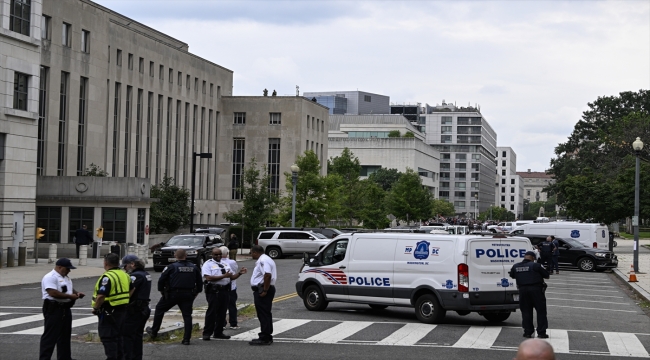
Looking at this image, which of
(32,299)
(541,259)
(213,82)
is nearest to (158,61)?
(213,82)

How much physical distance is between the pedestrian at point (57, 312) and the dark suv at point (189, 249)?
24.6 metres

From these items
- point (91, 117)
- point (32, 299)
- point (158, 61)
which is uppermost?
point (158, 61)

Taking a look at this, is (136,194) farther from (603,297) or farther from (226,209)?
(226,209)

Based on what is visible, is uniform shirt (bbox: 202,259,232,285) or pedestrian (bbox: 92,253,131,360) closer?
pedestrian (bbox: 92,253,131,360)

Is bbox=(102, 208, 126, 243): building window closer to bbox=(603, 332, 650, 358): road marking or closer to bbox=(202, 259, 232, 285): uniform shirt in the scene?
bbox=(202, 259, 232, 285): uniform shirt

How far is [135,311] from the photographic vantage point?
13055 mm

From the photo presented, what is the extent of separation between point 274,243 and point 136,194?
8.43 meters

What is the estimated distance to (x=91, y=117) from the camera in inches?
2532

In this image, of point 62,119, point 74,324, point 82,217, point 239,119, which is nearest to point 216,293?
point 74,324

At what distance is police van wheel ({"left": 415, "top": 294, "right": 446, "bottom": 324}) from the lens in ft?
61.6

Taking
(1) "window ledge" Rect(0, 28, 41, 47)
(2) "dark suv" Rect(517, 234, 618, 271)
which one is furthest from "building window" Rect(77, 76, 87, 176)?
(2) "dark suv" Rect(517, 234, 618, 271)

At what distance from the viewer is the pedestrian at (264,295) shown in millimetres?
15422

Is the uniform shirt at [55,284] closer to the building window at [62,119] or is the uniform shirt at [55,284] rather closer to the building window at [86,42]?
the building window at [62,119]

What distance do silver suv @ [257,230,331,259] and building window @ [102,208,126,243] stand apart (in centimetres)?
768
